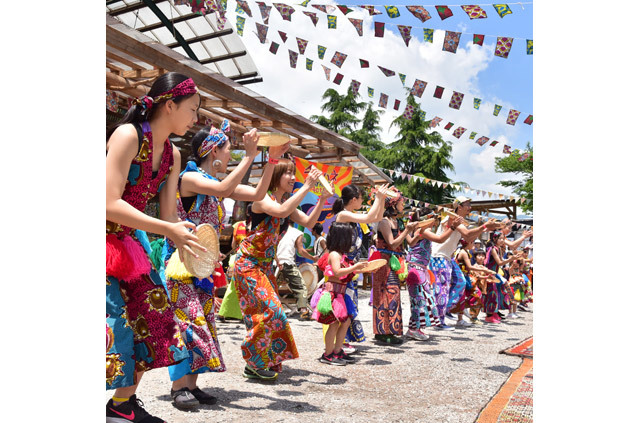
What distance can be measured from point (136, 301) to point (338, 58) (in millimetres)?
5814

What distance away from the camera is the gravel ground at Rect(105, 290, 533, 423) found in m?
3.19

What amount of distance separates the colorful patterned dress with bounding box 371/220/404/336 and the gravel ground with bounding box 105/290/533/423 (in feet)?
0.75

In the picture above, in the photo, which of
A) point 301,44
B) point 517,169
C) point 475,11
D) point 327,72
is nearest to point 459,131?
point 327,72

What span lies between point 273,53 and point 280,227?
3754 millimetres

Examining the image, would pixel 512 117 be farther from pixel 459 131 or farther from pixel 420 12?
pixel 420 12

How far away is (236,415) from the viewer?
3117 mm

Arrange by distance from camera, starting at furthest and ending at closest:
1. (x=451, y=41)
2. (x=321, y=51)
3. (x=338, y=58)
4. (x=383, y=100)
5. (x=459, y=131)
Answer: (x=459, y=131) → (x=383, y=100) → (x=338, y=58) → (x=321, y=51) → (x=451, y=41)

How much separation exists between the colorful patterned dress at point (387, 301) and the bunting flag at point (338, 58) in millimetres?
2826

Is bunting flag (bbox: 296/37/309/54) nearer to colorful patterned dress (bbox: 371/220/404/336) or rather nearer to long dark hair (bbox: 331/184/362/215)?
long dark hair (bbox: 331/184/362/215)

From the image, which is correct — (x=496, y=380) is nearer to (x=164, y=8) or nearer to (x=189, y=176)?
(x=189, y=176)

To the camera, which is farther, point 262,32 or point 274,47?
point 274,47

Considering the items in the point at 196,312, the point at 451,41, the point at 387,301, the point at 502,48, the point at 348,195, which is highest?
the point at 451,41

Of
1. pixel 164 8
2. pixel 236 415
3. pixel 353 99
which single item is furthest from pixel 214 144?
pixel 353 99

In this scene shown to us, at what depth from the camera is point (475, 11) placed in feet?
18.8
